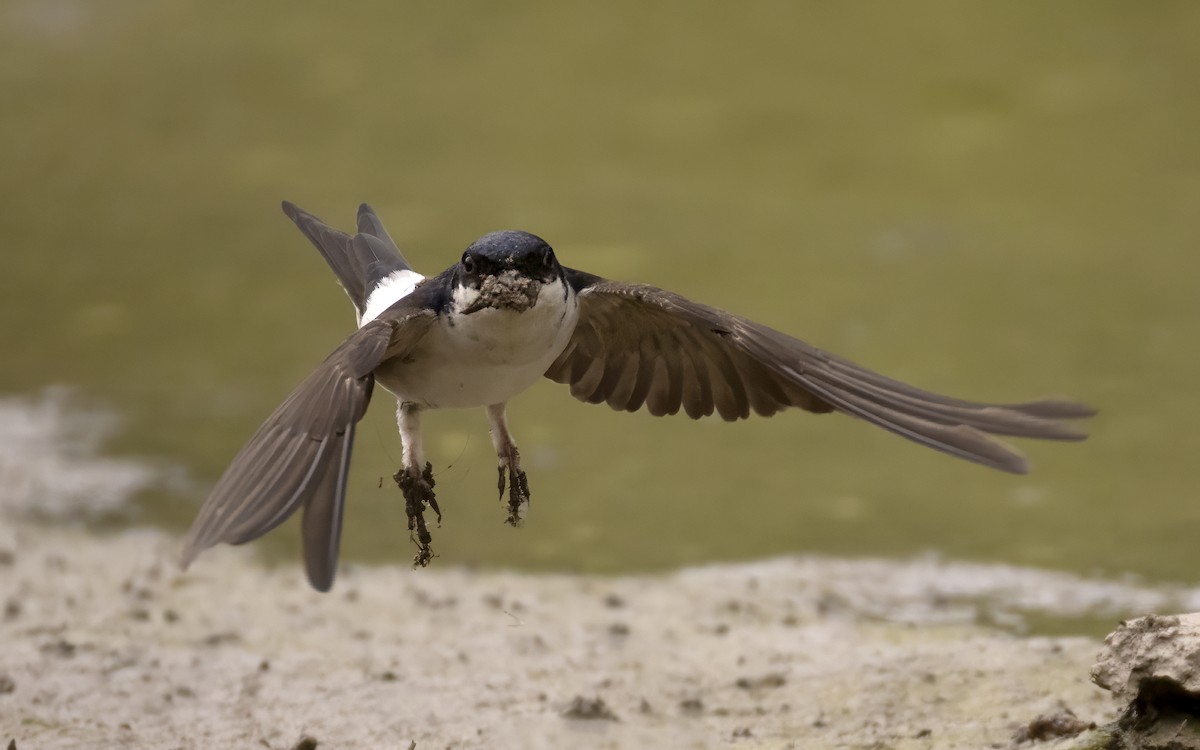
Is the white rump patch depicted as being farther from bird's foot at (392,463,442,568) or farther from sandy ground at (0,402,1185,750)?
sandy ground at (0,402,1185,750)

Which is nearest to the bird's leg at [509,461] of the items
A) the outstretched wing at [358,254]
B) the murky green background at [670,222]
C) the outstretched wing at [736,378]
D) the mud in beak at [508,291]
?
the outstretched wing at [736,378]

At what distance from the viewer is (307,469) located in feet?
10.7

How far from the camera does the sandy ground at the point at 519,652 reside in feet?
15.2

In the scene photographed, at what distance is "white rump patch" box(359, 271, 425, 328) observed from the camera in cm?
445

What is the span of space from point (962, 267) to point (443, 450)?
3371mm

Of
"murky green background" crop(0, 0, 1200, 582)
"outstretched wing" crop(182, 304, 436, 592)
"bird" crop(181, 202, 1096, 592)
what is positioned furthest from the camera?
"murky green background" crop(0, 0, 1200, 582)

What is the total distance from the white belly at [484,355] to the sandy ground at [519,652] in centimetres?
107

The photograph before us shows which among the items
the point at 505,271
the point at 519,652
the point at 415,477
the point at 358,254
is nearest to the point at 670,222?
the point at 519,652

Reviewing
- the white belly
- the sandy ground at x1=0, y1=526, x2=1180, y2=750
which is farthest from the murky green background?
the white belly

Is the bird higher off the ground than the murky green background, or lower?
lower

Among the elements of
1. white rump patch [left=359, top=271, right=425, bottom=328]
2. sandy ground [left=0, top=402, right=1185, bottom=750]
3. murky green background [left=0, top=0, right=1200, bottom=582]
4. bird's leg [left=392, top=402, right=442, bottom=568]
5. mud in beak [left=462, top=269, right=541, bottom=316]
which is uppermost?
murky green background [left=0, top=0, right=1200, bottom=582]

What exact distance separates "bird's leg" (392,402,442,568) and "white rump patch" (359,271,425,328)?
1.02 ft

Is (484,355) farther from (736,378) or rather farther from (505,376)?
(736,378)

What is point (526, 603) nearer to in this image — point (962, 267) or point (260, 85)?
point (962, 267)
